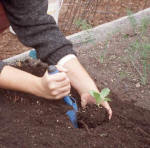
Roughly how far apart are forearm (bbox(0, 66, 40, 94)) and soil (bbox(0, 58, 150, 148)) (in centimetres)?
18

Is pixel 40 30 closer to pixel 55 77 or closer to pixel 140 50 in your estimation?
pixel 55 77

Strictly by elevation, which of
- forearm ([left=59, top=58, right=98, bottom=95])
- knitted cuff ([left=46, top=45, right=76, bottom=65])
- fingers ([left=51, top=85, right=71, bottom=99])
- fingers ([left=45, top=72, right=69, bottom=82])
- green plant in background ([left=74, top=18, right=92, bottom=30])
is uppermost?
fingers ([left=45, top=72, right=69, bottom=82])

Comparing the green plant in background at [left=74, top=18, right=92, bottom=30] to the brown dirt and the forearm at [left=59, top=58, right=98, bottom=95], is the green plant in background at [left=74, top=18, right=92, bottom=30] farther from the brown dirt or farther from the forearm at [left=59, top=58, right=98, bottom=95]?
the forearm at [left=59, top=58, right=98, bottom=95]

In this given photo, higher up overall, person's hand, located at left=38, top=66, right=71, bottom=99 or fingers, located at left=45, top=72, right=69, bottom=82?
fingers, located at left=45, top=72, right=69, bottom=82

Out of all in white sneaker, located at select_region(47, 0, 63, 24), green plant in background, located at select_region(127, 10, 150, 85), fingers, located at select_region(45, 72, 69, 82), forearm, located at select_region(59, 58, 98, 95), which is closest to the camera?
fingers, located at select_region(45, 72, 69, 82)

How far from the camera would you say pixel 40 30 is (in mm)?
1838

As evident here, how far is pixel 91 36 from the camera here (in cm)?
255

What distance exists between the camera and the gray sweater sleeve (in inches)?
71.6

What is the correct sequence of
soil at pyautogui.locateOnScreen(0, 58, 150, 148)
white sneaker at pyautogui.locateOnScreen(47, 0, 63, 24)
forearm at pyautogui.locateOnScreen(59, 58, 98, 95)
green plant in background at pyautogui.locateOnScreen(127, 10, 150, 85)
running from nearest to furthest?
soil at pyautogui.locateOnScreen(0, 58, 150, 148) < forearm at pyautogui.locateOnScreen(59, 58, 98, 95) < green plant in background at pyautogui.locateOnScreen(127, 10, 150, 85) < white sneaker at pyautogui.locateOnScreen(47, 0, 63, 24)

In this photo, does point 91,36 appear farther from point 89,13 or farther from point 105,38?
point 89,13

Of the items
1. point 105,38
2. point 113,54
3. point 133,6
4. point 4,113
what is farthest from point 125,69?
point 133,6

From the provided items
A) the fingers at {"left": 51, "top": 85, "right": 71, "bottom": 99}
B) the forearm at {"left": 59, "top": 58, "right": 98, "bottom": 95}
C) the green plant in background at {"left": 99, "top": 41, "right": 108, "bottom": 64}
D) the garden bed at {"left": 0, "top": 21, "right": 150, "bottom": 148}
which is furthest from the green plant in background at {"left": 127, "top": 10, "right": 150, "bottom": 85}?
the fingers at {"left": 51, "top": 85, "right": 71, "bottom": 99}

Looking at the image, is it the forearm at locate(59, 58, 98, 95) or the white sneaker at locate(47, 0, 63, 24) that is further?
the white sneaker at locate(47, 0, 63, 24)

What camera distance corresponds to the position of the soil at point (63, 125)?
5.03 feet
